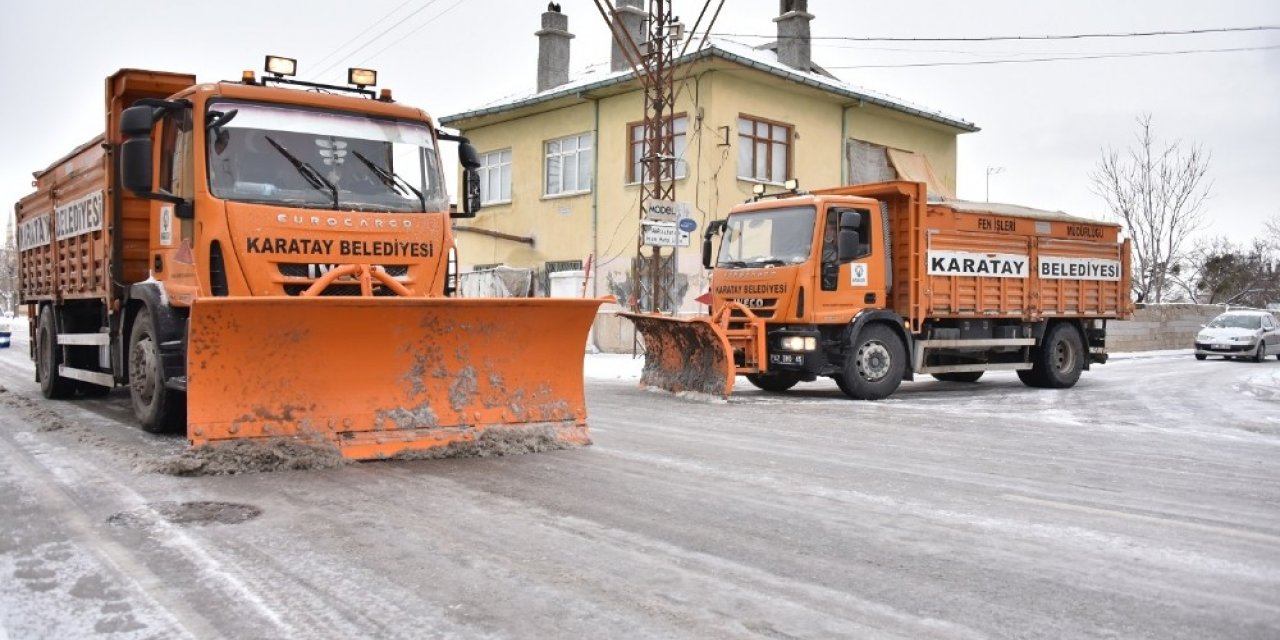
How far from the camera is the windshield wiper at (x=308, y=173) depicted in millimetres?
7637

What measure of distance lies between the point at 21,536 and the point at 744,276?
10.4m

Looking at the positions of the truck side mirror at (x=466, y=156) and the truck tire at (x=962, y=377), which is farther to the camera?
the truck tire at (x=962, y=377)

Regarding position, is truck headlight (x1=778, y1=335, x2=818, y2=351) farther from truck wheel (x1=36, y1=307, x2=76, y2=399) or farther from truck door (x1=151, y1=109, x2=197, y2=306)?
truck wheel (x1=36, y1=307, x2=76, y2=399)

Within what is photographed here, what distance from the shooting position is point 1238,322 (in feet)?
92.1

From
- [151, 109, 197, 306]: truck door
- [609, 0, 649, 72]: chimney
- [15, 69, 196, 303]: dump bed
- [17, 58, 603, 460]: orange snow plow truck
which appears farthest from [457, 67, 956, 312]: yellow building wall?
[151, 109, 197, 306]: truck door

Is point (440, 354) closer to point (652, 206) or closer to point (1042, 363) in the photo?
point (652, 206)

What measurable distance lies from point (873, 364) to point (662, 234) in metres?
5.46

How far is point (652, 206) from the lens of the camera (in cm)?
1784

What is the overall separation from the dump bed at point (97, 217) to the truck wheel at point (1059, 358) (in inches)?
519

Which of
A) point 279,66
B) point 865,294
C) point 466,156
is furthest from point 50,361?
point 865,294

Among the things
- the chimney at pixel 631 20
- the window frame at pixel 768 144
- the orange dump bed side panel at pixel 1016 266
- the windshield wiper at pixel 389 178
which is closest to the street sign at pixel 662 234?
the orange dump bed side panel at pixel 1016 266

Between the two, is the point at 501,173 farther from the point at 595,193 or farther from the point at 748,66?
the point at 748,66

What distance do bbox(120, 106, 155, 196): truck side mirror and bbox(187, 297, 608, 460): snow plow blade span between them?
1.62m

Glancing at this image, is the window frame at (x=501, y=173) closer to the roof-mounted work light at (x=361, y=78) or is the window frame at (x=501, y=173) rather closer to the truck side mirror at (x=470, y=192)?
the truck side mirror at (x=470, y=192)
